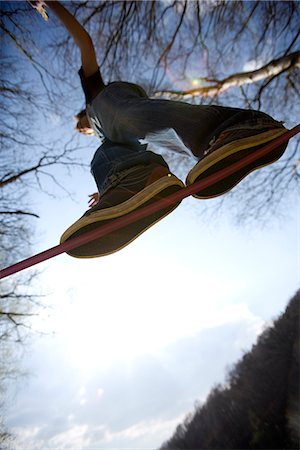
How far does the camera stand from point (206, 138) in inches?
41.4

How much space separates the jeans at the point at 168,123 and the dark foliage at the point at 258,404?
12.2 metres

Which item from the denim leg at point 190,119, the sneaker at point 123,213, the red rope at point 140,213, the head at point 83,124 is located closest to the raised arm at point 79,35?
the head at point 83,124

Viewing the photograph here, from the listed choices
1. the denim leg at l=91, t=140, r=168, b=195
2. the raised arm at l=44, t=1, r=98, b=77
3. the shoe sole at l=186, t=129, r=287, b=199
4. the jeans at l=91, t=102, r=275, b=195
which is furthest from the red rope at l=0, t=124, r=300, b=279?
the raised arm at l=44, t=1, r=98, b=77

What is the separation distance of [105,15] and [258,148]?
11.6 feet

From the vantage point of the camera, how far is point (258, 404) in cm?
1480

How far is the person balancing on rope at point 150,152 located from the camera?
891 millimetres

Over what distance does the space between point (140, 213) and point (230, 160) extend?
37 centimetres

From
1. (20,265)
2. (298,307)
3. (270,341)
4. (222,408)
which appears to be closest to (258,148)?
(20,265)

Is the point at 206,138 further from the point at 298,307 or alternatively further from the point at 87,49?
the point at 298,307

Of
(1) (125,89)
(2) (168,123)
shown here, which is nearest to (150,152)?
(2) (168,123)

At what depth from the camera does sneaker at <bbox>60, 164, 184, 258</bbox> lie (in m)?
0.88

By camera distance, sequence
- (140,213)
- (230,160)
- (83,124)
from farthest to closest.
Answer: (83,124) → (230,160) → (140,213)

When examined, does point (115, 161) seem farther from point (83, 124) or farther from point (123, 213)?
point (83, 124)

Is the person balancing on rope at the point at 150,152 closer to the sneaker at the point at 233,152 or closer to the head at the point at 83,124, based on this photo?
the sneaker at the point at 233,152
